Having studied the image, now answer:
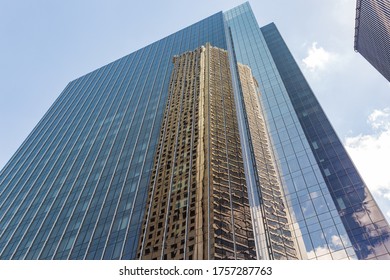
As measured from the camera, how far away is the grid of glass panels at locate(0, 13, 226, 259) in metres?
63.1

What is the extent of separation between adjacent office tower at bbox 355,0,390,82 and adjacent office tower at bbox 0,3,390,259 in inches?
1173

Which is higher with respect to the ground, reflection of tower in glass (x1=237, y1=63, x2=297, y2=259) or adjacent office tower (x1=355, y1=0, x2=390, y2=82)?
adjacent office tower (x1=355, y1=0, x2=390, y2=82)

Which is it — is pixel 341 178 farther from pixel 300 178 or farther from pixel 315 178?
pixel 300 178

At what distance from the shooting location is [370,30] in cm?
12712

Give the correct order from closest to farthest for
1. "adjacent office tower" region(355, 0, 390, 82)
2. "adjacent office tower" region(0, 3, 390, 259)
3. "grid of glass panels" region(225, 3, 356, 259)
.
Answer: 1. "adjacent office tower" region(0, 3, 390, 259)
2. "grid of glass panels" region(225, 3, 356, 259)
3. "adjacent office tower" region(355, 0, 390, 82)

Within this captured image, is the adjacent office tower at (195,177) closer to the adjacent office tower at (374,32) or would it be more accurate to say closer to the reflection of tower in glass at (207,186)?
the reflection of tower in glass at (207,186)

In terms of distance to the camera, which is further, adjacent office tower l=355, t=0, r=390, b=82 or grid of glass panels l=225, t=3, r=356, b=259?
adjacent office tower l=355, t=0, r=390, b=82

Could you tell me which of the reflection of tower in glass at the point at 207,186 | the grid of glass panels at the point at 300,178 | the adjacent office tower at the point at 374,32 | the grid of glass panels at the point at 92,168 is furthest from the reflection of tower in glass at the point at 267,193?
the adjacent office tower at the point at 374,32

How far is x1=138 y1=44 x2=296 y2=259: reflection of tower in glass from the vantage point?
45938 millimetres

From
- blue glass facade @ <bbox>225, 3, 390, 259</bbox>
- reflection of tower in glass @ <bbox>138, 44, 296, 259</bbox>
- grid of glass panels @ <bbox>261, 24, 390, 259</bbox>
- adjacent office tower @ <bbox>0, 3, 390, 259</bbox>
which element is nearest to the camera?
reflection of tower in glass @ <bbox>138, 44, 296, 259</bbox>

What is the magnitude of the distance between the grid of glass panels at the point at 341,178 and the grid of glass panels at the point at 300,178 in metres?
2.50

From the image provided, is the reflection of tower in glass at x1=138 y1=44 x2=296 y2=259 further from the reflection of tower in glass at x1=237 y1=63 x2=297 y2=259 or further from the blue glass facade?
the blue glass facade

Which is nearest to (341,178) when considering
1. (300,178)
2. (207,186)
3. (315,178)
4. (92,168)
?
(315,178)

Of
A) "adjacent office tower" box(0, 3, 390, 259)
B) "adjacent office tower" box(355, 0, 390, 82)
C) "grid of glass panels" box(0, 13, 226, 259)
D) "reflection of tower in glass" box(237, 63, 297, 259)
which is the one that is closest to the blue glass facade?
"adjacent office tower" box(0, 3, 390, 259)
